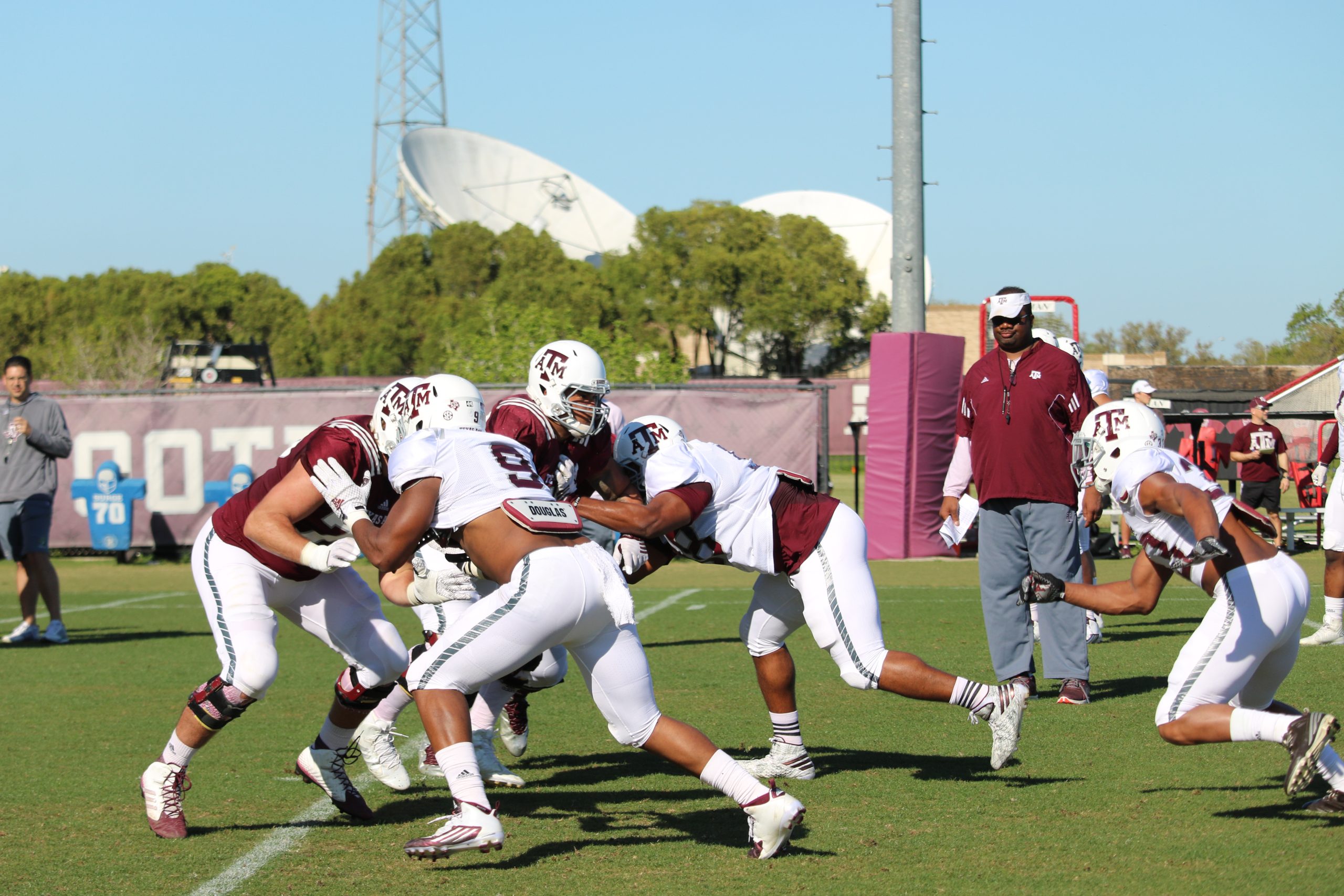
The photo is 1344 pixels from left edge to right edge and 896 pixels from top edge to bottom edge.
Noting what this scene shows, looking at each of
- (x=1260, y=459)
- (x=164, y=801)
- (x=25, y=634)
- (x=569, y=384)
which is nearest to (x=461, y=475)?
(x=569, y=384)

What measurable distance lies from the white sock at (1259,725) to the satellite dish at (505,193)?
187 ft

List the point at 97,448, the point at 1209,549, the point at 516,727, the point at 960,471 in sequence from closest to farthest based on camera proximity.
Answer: the point at 1209,549 < the point at 516,727 < the point at 960,471 < the point at 97,448

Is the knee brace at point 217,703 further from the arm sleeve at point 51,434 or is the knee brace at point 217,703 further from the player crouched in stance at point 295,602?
the arm sleeve at point 51,434

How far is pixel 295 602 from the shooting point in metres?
5.37

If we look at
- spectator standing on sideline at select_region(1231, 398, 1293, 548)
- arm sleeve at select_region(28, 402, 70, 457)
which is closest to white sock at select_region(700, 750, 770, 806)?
arm sleeve at select_region(28, 402, 70, 457)

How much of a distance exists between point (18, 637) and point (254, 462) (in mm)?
7063

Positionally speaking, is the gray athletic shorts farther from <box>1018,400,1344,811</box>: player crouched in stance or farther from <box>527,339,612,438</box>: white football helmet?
<box>1018,400,1344,811</box>: player crouched in stance

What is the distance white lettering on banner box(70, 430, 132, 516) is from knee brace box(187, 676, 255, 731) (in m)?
13.3

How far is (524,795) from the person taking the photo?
5629 millimetres

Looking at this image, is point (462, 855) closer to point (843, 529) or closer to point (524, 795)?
point (524, 795)

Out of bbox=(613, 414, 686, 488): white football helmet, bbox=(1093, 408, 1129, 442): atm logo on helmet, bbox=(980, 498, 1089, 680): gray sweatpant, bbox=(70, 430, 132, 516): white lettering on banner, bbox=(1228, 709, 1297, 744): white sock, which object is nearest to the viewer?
bbox=(1228, 709, 1297, 744): white sock

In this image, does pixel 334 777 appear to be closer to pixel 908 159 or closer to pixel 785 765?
pixel 785 765

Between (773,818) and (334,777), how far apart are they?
1876 millimetres

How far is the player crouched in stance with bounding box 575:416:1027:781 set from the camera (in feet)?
17.4
